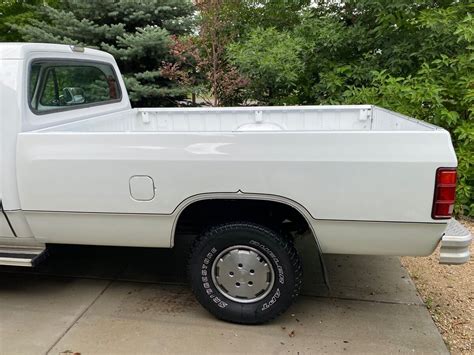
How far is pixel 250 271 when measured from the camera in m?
3.02

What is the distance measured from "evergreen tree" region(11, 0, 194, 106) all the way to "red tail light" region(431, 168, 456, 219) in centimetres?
580

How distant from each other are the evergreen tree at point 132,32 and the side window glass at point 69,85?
9.81 ft

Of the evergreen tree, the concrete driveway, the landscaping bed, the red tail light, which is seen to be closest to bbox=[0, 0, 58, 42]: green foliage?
the evergreen tree

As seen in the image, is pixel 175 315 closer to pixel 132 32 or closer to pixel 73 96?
pixel 73 96

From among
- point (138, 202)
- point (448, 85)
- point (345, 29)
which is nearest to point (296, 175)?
point (138, 202)

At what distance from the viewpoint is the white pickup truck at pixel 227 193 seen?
2.61 m

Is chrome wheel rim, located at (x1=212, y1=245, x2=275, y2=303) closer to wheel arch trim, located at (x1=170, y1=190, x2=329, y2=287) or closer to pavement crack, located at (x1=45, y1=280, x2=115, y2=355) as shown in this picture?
wheel arch trim, located at (x1=170, y1=190, x2=329, y2=287)

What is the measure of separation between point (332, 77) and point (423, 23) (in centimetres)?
164

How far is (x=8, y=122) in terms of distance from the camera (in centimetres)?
300

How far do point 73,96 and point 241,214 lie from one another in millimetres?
1979

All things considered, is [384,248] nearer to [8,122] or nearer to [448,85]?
[8,122]

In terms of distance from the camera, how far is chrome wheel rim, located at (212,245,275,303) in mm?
3000

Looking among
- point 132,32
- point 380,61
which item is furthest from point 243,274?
point 132,32

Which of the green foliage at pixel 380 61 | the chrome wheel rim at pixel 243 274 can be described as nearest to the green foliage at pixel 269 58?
the green foliage at pixel 380 61
